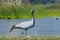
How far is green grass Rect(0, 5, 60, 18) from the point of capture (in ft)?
58.9

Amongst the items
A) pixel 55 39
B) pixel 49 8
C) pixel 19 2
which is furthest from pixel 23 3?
pixel 55 39

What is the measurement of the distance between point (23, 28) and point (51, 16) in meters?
9.94

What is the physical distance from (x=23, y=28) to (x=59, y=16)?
9.88m

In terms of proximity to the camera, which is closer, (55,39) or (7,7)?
(55,39)

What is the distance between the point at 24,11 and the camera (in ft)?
59.7

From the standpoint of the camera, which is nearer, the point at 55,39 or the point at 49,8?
the point at 55,39

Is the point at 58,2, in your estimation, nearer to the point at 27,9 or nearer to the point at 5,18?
the point at 27,9

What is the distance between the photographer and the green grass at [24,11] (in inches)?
707

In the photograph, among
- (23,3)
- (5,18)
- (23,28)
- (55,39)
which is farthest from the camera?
(23,3)

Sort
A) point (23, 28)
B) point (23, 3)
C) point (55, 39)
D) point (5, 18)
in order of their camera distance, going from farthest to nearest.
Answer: point (23, 3)
point (5, 18)
point (23, 28)
point (55, 39)

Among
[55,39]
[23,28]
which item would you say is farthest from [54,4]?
[55,39]

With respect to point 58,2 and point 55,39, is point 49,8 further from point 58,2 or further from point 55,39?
point 55,39

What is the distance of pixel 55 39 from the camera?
310 inches

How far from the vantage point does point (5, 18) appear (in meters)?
17.8
